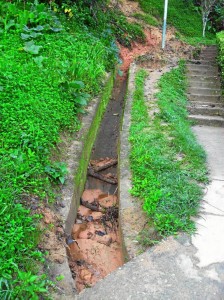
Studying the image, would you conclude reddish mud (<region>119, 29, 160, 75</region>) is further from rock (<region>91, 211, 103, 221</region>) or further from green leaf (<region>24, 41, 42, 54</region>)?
rock (<region>91, 211, 103, 221</region>)

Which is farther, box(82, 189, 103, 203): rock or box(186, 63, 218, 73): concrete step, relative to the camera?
box(186, 63, 218, 73): concrete step

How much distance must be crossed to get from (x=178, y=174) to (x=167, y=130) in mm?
1683

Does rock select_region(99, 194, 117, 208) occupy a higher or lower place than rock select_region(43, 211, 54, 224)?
lower

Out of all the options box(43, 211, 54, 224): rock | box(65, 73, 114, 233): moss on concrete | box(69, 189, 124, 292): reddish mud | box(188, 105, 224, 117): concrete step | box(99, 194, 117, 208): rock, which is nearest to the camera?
box(43, 211, 54, 224): rock

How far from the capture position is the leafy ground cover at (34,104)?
10.5 feet

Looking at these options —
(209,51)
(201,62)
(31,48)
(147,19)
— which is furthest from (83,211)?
(147,19)

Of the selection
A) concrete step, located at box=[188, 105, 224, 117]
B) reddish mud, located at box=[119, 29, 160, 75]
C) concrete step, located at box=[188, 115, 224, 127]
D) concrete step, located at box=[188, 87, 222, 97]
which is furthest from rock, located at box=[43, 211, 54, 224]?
reddish mud, located at box=[119, 29, 160, 75]

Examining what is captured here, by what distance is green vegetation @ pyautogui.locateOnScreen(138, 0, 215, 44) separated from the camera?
15156 mm

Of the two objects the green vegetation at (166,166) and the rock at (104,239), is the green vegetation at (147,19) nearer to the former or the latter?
the green vegetation at (166,166)

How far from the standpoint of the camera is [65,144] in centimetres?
543

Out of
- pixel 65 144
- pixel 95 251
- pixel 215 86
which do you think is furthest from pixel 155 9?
pixel 95 251

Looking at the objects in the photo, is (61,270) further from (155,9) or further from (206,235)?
(155,9)

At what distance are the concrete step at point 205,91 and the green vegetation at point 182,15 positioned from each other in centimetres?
547

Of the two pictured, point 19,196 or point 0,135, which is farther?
point 0,135
